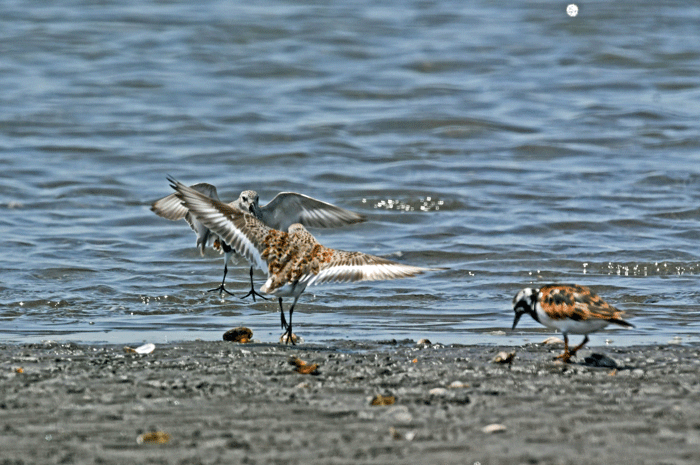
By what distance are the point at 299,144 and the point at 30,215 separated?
197 inches

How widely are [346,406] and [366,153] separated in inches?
422

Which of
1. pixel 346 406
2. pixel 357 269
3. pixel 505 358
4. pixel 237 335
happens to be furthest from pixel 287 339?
pixel 346 406

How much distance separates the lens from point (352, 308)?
806 cm

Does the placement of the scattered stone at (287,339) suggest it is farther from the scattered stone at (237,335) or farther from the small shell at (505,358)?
the small shell at (505,358)

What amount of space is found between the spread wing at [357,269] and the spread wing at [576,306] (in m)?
0.83

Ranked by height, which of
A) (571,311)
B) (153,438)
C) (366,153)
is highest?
(366,153)

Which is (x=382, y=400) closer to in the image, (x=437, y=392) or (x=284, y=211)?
(x=437, y=392)

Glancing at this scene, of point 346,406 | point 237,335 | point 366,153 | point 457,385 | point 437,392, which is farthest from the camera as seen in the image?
point 366,153

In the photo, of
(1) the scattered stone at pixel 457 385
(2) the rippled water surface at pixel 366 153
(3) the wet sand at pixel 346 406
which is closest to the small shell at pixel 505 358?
(3) the wet sand at pixel 346 406

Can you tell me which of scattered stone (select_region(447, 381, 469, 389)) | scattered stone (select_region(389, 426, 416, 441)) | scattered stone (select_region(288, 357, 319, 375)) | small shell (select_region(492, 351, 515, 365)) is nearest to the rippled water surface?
small shell (select_region(492, 351, 515, 365))

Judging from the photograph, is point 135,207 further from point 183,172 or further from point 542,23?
point 542,23

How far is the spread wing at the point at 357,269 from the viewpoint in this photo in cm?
595

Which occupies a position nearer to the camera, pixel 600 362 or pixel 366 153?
pixel 600 362

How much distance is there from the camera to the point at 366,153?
1507cm
